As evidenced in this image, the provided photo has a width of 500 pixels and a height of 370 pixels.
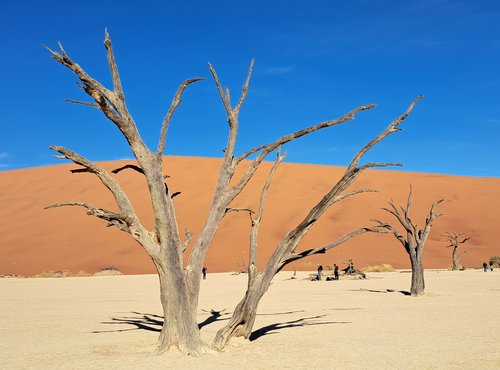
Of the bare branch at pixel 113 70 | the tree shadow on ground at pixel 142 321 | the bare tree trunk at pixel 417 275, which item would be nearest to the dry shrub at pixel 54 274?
the tree shadow on ground at pixel 142 321

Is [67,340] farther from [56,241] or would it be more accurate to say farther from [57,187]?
[57,187]

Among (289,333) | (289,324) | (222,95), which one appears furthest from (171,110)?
(289,324)

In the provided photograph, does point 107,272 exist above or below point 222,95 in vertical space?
below

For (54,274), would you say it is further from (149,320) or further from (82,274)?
(149,320)

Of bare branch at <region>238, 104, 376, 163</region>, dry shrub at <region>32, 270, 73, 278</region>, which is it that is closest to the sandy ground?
bare branch at <region>238, 104, 376, 163</region>

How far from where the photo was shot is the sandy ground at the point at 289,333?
7465mm

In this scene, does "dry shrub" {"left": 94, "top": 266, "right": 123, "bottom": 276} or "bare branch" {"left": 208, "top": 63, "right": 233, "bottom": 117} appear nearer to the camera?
"bare branch" {"left": 208, "top": 63, "right": 233, "bottom": 117}

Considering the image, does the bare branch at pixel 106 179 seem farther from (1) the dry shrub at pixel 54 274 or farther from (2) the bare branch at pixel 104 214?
(1) the dry shrub at pixel 54 274

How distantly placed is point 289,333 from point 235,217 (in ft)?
132

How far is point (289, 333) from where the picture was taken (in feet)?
33.1

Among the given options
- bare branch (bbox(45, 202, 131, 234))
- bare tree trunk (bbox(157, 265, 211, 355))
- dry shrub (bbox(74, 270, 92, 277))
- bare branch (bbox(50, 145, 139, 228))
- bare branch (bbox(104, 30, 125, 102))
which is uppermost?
bare branch (bbox(104, 30, 125, 102))

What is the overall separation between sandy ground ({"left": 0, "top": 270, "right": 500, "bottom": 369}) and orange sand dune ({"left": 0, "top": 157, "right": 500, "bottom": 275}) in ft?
67.1

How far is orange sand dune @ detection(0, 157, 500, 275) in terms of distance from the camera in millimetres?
39406

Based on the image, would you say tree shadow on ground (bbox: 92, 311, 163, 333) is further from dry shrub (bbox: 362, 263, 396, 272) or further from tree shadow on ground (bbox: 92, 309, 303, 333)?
dry shrub (bbox: 362, 263, 396, 272)
